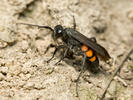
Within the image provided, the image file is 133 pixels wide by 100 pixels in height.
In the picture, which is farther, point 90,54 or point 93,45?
point 90,54

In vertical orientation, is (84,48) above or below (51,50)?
above

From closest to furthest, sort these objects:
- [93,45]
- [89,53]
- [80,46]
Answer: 1. [93,45]
2. [89,53]
3. [80,46]

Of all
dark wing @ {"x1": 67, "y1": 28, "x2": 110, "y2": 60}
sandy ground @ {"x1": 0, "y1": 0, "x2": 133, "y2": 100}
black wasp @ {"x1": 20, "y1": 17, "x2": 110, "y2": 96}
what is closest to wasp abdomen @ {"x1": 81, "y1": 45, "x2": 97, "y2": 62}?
black wasp @ {"x1": 20, "y1": 17, "x2": 110, "y2": 96}

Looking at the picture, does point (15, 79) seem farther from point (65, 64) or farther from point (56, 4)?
point (56, 4)

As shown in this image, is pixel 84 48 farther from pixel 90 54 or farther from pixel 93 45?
pixel 93 45

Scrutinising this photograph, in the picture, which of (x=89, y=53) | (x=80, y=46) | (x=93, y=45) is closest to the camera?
(x=93, y=45)

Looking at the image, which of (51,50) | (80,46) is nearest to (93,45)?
(80,46)

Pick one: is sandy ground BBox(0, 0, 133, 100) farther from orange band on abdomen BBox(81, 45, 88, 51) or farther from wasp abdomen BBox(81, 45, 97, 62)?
orange band on abdomen BBox(81, 45, 88, 51)
